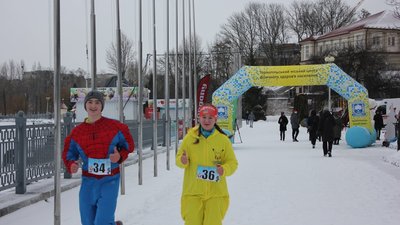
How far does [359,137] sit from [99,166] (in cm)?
1962

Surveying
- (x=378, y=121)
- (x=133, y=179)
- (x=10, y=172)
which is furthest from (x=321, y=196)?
(x=378, y=121)

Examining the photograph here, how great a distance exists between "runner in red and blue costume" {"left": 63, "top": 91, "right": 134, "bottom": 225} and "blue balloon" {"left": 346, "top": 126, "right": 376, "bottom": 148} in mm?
19283

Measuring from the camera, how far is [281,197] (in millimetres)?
10008

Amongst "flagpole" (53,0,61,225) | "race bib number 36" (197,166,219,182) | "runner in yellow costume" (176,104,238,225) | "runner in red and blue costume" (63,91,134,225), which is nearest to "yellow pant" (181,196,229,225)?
"runner in yellow costume" (176,104,238,225)

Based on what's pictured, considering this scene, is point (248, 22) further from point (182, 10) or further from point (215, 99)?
point (182, 10)

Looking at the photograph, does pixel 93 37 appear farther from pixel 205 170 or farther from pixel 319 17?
pixel 319 17

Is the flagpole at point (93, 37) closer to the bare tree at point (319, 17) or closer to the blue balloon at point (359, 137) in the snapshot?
the blue balloon at point (359, 137)

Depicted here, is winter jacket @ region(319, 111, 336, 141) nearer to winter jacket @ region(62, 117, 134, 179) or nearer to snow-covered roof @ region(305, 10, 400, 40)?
winter jacket @ region(62, 117, 134, 179)

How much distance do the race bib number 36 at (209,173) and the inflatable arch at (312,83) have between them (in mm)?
18496

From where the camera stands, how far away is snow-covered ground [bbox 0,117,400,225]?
7.93 m

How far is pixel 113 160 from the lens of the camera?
5.41 m

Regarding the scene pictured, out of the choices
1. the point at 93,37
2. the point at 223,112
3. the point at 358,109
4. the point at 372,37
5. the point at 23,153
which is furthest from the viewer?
the point at 372,37

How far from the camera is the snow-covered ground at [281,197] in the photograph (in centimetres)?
793

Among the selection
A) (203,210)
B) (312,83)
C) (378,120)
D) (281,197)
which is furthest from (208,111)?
(378,120)
